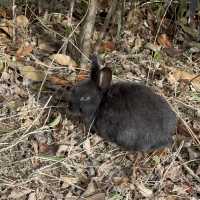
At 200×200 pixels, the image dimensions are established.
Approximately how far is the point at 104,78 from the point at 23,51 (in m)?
1.39

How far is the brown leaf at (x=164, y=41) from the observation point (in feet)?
21.1

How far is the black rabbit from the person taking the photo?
15.4 feet

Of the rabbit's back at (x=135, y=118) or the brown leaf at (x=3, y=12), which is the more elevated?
the brown leaf at (x=3, y=12)

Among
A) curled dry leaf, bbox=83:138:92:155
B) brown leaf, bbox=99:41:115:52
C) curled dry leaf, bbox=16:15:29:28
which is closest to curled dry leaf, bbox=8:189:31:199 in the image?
curled dry leaf, bbox=83:138:92:155

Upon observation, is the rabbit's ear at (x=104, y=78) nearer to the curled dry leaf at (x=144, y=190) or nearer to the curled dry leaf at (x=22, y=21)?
the curled dry leaf at (x=144, y=190)

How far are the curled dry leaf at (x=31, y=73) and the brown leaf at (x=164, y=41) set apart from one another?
1.59 metres

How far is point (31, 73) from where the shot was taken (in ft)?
18.4

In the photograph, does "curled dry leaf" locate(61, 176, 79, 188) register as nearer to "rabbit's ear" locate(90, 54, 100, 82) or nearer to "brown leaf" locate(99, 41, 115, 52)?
"rabbit's ear" locate(90, 54, 100, 82)

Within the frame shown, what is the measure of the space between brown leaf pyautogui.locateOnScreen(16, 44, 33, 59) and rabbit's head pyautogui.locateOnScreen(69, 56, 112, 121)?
3.73 ft

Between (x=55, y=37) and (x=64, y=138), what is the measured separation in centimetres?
159

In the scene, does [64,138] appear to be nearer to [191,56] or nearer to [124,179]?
[124,179]

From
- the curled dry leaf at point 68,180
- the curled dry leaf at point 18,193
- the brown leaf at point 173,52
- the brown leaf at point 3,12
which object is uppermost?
the brown leaf at point 3,12

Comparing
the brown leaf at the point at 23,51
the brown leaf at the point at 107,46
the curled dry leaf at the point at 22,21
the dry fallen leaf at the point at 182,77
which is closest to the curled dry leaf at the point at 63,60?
the brown leaf at the point at 23,51

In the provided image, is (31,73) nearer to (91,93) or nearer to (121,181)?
(91,93)
